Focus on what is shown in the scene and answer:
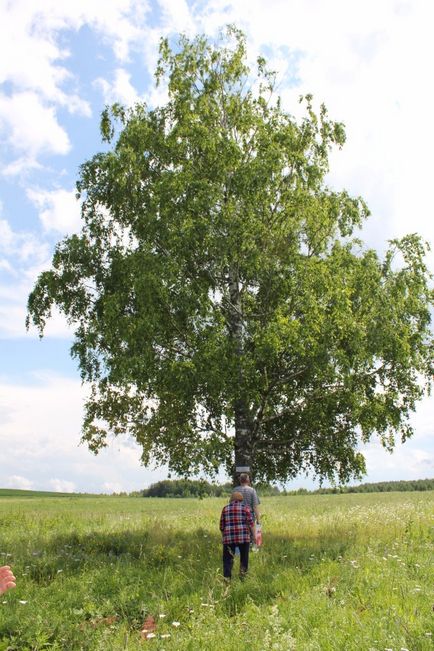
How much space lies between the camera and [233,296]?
802 inches

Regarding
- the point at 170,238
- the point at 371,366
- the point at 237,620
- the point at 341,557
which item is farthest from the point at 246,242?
the point at 237,620

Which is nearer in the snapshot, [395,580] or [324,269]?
[395,580]

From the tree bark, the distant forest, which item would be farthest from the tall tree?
the distant forest

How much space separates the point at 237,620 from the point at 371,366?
10.2m

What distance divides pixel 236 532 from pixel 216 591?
1449mm

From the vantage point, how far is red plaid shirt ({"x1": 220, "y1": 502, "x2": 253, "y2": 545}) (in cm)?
1425

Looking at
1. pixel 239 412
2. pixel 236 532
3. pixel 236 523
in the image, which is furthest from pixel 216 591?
pixel 239 412

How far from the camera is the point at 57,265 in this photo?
21562mm

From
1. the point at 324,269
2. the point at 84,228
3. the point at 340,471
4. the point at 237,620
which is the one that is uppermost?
the point at 84,228

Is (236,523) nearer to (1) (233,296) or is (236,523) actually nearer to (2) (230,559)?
(2) (230,559)

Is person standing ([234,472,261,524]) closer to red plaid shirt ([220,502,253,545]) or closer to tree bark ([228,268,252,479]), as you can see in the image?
red plaid shirt ([220,502,253,545])

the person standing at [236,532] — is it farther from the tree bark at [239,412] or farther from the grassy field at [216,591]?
the tree bark at [239,412]

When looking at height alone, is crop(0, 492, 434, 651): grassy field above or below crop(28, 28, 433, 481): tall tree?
below

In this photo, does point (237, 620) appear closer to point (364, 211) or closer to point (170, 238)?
point (170, 238)
